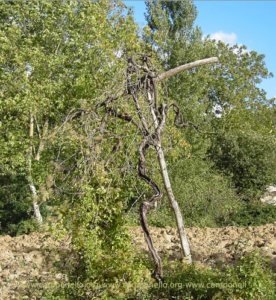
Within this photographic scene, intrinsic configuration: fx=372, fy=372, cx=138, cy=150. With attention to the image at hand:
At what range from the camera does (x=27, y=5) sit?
11.1 metres

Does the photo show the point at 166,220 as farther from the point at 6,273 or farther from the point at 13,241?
the point at 6,273

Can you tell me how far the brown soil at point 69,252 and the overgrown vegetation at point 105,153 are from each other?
562mm

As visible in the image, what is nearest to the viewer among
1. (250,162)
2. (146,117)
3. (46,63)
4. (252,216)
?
(146,117)

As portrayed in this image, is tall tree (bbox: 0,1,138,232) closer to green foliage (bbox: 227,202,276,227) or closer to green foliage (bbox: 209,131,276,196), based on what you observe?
green foliage (bbox: 227,202,276,227)

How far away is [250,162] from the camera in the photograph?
13789 millimetres

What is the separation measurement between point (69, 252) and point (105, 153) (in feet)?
4.41

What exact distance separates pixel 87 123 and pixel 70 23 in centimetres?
832

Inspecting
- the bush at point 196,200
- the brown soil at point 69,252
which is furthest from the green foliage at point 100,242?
the bush at point 196,200

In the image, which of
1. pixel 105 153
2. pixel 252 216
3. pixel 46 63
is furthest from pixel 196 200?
pixel 105 153

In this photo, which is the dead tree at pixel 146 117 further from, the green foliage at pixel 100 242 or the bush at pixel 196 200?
the bush at pixel 196 200

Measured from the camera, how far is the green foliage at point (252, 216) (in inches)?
436

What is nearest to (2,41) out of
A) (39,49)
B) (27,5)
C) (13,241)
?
(39,49)

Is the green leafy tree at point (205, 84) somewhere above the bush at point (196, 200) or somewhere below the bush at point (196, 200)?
above

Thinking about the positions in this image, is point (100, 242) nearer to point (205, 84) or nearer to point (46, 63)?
point (46, 63)
